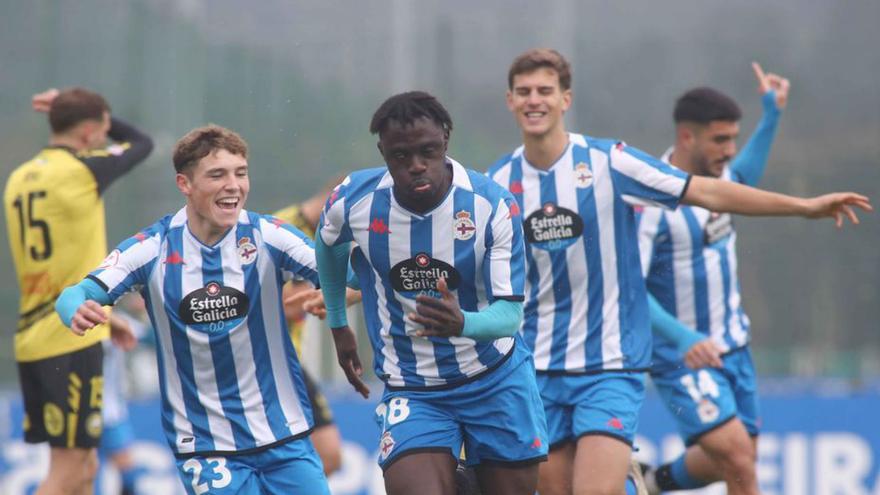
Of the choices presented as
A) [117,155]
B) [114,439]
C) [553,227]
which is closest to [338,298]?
[553,227]

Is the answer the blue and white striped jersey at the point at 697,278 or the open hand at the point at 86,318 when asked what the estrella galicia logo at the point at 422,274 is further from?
the blue and white striped jersey at the point at 697,278

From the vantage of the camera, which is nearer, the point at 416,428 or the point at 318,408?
the point at 416,428

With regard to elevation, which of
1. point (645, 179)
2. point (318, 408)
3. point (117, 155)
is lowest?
point (318, 408)

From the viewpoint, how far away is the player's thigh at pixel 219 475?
19.9 feet

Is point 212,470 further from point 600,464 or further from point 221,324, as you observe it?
point 600,464

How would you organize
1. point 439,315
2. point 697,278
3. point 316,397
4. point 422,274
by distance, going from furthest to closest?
point 316,397 < point 697,278 < point 422,274 < point 439,315

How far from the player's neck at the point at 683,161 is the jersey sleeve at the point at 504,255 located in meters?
2.96

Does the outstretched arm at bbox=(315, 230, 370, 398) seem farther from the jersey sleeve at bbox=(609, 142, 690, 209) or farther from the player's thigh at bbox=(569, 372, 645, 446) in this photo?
the jersey sleeve at bbox=(609, 142, 690, 209)

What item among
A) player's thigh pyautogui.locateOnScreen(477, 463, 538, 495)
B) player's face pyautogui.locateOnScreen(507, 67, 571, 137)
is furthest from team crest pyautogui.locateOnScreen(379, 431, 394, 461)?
player's face pyautogui.locateOnScreen(507, 67, 571, 137)

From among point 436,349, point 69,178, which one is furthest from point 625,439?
point 69,178

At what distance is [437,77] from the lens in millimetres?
15883

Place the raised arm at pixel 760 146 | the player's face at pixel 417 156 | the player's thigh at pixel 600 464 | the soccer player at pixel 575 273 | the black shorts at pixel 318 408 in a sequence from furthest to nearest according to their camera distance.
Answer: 1. the black shorts at pixel 318 408
2. the raised arm at pixel 760 146
3. the soccer player at pixel 575 273
4. the player's thigh at pixel 600 464
5. the player's face at pixel 417 156

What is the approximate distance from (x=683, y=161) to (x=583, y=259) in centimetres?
178

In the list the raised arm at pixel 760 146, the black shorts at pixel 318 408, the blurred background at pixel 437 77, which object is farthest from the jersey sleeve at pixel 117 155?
the blurred background at pixel 437 77
